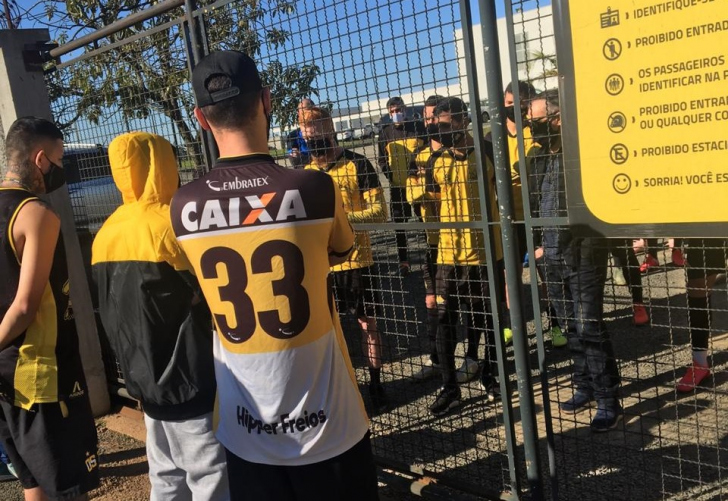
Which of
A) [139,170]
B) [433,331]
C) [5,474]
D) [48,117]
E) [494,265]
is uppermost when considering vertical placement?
[48,117]

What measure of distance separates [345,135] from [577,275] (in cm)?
146

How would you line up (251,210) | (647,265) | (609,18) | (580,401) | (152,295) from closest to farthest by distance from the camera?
(251,210) < (609,18) < (152,295) < (647,265) < (580,401)

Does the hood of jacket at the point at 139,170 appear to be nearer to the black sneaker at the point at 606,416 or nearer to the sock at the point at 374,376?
the sock at the point at 374,376

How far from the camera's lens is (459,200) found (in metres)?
3.39

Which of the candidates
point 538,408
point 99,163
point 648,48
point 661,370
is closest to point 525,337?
point 648,48

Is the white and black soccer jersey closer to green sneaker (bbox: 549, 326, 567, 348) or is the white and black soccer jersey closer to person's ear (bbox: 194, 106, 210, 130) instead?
person's ear (bbox: 194, 106, 210, 130)

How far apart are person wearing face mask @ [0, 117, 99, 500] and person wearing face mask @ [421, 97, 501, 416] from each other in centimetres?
198

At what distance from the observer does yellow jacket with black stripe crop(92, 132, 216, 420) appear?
2502 millimetres

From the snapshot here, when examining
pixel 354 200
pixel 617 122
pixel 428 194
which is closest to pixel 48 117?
pixel 354 200

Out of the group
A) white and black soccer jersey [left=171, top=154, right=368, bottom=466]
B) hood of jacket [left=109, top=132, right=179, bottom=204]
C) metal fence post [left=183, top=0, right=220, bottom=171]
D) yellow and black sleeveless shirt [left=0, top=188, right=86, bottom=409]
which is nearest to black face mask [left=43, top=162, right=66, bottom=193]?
yellow and black sleeveless shirt [left=0, top=188, right=86, bottom=409]

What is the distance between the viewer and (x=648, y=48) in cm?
213

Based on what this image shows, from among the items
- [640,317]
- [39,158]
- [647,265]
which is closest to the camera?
[39,158]

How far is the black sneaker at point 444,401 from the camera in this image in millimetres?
4309

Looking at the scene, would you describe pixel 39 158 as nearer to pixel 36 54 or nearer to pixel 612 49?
pixel 36 54
